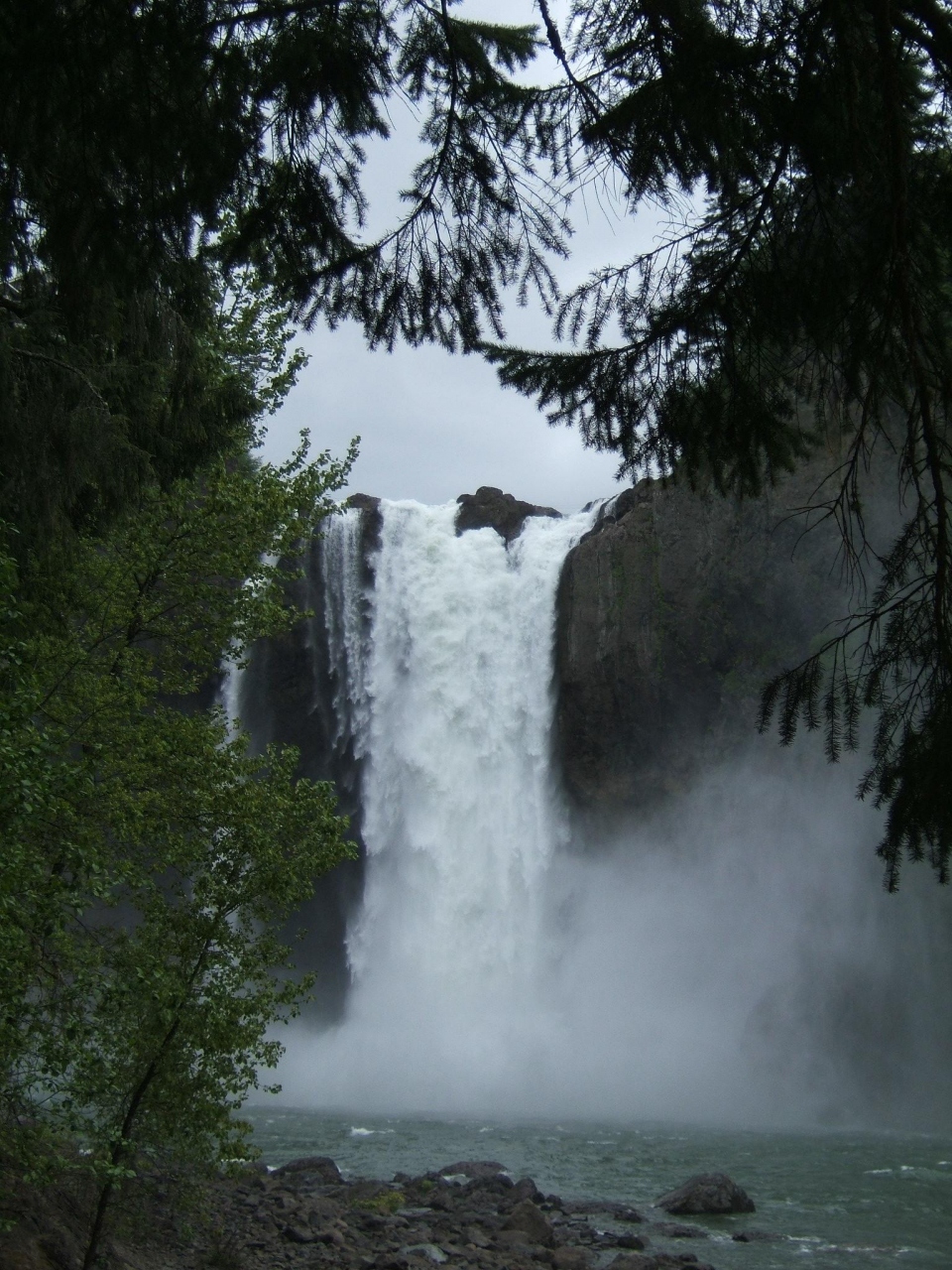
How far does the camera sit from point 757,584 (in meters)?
28.9

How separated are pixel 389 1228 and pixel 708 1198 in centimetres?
417

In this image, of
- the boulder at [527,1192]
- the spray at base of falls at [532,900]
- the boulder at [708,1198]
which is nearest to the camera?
the boulder at [708,1198]

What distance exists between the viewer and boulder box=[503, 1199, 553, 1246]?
11.4 metres

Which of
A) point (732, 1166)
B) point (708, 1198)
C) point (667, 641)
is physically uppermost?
point (667, 641)

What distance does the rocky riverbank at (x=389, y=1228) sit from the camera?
27.3 feet

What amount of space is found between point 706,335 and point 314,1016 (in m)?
28.4

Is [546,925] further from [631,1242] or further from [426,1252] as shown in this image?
[426,1252]

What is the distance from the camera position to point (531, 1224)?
38.0ft

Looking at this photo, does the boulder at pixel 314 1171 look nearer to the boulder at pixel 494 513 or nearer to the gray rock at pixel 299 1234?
the gray rock at pixel 299 1234

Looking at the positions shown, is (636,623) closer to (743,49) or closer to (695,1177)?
(695,1177)

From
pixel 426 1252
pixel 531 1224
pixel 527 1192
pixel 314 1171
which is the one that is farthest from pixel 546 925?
pixel 426 1252

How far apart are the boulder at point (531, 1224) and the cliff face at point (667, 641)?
1826 centimetres

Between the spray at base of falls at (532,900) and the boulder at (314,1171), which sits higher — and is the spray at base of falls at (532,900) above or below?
above

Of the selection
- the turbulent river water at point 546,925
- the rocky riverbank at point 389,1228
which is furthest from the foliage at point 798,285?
the turbulent river water at point 546,925
